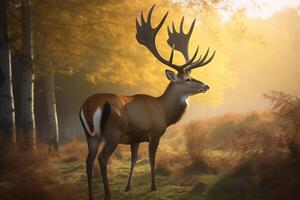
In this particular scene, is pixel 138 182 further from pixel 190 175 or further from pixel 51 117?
pixel 51 117

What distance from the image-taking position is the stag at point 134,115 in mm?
6113

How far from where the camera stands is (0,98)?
9148 mm

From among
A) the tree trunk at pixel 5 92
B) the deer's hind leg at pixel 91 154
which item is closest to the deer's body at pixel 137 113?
the deer's hind leg at pixel 91 154

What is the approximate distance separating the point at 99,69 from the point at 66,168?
3722 mm

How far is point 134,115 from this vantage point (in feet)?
22.0

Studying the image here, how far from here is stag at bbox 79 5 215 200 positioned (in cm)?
611

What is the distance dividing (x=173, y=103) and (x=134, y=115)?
3.50ft

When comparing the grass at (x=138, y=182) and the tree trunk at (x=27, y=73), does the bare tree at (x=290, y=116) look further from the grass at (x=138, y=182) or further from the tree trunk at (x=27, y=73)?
the tree trunk at (x=27, y=73)

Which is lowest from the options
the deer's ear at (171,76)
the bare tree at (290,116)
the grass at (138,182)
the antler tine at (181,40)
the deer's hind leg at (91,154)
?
the grass at (138,182)

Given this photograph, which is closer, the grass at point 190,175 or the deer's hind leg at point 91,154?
the grass at point 190,175

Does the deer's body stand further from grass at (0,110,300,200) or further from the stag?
grass at (0,110,300,200)

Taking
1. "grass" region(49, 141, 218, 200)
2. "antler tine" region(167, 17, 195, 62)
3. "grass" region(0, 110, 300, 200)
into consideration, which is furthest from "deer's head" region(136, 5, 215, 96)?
"grass" region(49, 141, 218, 200)

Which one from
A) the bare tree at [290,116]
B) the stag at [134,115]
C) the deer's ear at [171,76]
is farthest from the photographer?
the deer's ear at [171,76]

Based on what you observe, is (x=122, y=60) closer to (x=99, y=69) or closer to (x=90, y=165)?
(x=99, y=69)
